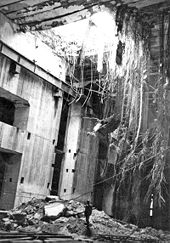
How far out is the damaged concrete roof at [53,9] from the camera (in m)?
7.02

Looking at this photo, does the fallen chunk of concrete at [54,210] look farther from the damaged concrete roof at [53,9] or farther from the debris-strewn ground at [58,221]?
the damaged concrete roof at [53,9]

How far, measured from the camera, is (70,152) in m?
11.5

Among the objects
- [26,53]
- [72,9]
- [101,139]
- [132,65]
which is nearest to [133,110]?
[132,65]

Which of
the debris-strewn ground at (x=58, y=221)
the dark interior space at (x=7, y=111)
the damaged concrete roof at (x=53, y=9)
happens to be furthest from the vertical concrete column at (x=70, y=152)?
the damaged concrete roof at (x=53, y=9)

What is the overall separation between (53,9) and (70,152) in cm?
557

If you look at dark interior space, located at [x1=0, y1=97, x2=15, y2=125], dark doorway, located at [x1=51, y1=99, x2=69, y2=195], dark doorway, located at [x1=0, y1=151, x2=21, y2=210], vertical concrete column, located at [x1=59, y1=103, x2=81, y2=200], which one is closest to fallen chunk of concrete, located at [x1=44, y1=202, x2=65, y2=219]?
dark doorway, located at [x1=0, y1=151, x2=21, y2=210]

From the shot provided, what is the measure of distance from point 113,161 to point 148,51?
19.7 ft

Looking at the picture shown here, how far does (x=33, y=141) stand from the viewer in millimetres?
9703

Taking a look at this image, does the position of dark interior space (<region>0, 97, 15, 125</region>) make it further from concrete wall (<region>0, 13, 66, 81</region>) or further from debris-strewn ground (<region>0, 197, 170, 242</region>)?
debris-strewn ground (<region>0, 197, 170, 242</region>)

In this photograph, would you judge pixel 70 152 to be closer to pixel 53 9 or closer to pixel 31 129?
pixel 31 129

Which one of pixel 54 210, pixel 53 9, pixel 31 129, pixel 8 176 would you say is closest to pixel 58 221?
pixel 54 210

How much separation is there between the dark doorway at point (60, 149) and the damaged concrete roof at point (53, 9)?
374cm

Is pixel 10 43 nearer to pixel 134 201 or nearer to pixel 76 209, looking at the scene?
pixel 76 209

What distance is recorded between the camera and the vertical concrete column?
36.1ft
